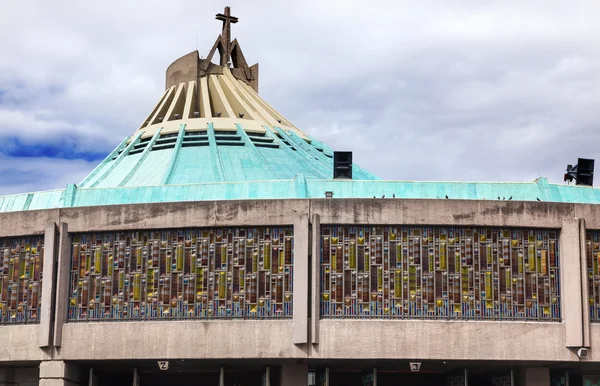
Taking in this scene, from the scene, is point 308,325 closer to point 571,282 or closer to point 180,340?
point 180,340

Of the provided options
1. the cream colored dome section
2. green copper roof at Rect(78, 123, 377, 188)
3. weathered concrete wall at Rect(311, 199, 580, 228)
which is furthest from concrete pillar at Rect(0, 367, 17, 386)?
the cream colored dome section

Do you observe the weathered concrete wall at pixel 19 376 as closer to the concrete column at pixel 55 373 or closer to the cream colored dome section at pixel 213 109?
the concrete column at pixel 55 373

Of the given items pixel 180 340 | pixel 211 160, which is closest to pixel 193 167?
pixel 211 160

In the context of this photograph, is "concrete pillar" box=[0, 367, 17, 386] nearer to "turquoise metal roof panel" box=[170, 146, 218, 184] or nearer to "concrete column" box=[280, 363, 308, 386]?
"turquoise metal roof panel" box=[170, 146, 218, 184]

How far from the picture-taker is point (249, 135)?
46938 millimetres

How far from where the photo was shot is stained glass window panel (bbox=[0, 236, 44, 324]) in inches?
1358

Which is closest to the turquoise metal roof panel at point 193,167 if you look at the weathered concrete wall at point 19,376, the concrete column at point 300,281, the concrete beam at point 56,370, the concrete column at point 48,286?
the concrete column at point 48,286

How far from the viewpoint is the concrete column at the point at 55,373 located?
33.2 metres

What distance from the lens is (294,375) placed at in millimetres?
32812

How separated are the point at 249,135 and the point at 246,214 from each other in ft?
47.9

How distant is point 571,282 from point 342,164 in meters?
9.08

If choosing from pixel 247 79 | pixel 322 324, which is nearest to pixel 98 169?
pixel 247 79

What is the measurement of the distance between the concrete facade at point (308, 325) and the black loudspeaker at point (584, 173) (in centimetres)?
372

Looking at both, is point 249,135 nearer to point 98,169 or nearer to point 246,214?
point 98,169
